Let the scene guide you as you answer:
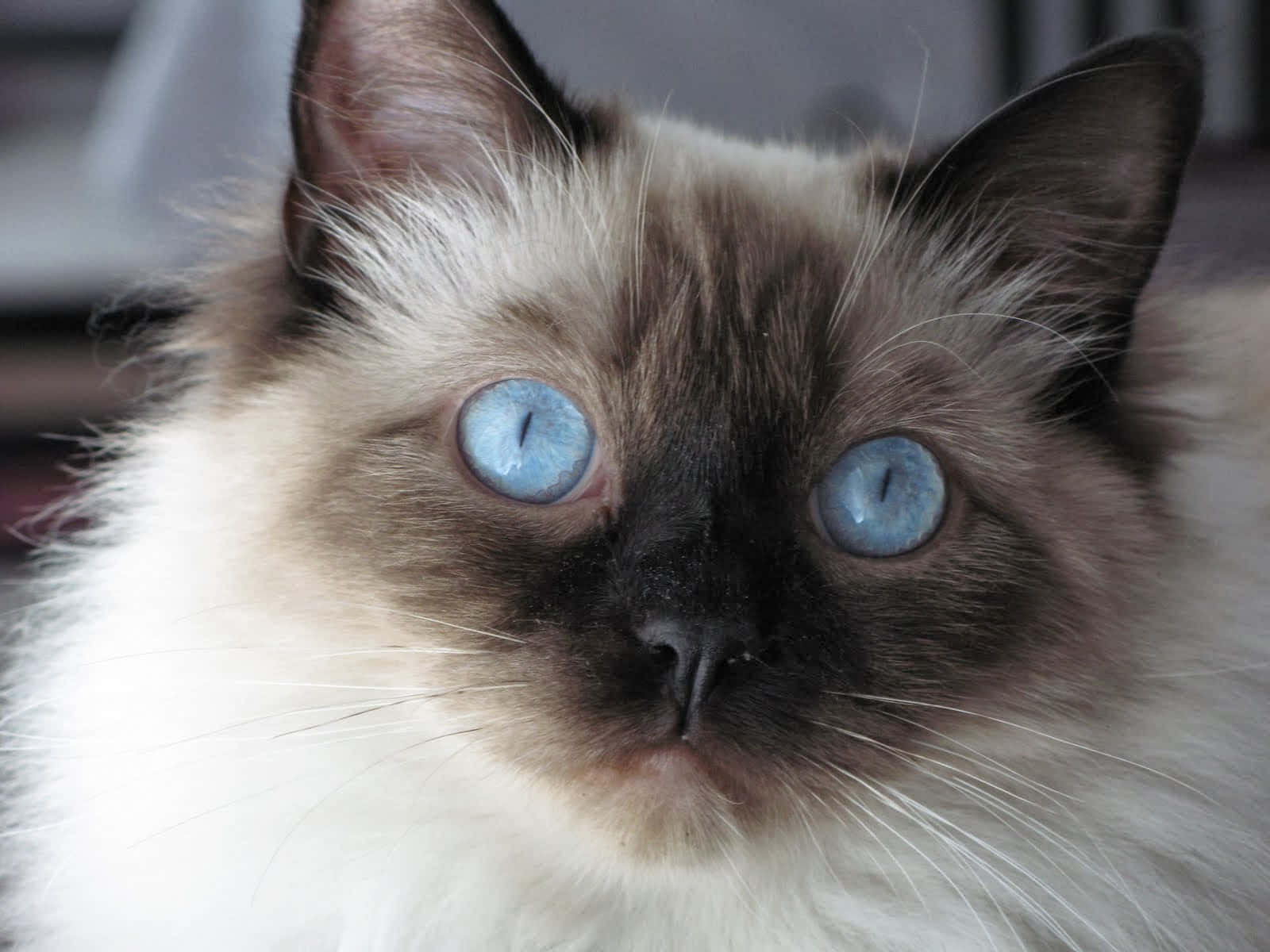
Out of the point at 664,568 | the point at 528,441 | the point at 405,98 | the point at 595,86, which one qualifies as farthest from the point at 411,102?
the point at 595,86

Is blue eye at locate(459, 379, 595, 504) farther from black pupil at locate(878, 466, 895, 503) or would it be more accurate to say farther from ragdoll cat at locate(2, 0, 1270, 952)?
black pupil at locate(878, 466, 895, 503)

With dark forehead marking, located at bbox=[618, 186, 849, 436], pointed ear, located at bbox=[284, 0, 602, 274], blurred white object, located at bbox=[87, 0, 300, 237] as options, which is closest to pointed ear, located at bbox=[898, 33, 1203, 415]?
dark forehead marking, located at bbox=[618, 186, 849, 436]

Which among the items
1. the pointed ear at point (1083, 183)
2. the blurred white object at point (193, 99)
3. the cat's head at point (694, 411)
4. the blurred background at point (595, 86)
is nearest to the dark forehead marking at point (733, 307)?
the cat's head at point (694, 411)

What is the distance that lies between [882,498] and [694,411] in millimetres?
164

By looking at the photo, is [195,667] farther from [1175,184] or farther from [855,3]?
[855,3]

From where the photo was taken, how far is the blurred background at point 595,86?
8.71 feet

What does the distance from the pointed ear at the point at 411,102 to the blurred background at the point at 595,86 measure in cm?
135

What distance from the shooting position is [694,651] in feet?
2.67

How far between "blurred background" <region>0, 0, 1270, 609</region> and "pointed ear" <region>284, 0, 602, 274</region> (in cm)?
135

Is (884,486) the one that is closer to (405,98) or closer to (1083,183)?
(1083,183)

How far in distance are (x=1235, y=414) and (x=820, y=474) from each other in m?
0.61

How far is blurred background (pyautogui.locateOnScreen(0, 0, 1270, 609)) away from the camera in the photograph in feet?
8.71

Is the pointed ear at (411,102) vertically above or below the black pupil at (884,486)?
above

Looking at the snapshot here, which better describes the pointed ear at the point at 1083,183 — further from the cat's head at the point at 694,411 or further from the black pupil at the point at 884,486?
the black pupil at the point at 884,486
